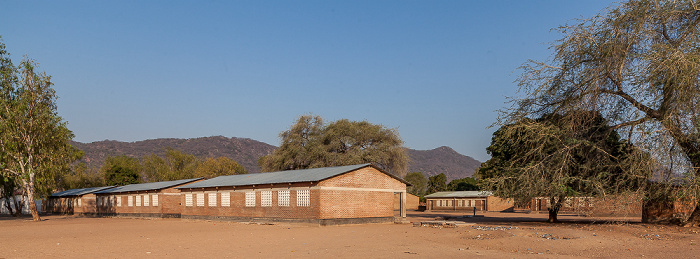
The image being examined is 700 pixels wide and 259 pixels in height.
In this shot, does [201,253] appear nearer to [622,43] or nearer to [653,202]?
[622,43]

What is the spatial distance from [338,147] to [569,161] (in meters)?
42.2

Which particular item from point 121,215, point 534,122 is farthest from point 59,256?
point 121,215

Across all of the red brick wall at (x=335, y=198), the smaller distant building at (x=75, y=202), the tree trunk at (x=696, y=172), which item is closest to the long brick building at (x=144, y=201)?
the smaller distant building at (x=75, y=202)

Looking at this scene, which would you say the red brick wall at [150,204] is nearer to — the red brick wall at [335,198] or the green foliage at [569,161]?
the red brick wall at [335,198]

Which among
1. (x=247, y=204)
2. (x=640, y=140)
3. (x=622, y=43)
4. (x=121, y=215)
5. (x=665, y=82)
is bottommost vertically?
(x=121, y=215)

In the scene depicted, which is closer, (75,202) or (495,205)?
(75,202)

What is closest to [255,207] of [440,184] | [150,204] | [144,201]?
[150,204]

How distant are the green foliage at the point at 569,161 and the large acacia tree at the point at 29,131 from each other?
Answer: 116ft

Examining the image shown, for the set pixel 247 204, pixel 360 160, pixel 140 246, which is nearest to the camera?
pixel 140 246

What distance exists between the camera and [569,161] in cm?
2967

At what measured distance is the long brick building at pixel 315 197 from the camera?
3244 cm

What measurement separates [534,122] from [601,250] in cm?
1370

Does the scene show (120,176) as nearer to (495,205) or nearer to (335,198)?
(495,205)

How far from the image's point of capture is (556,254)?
17.0m
